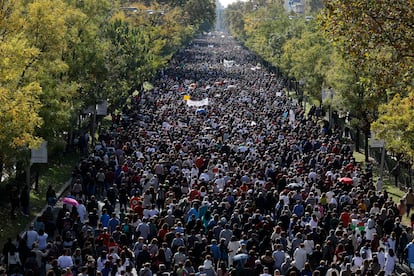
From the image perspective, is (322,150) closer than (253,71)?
Yes

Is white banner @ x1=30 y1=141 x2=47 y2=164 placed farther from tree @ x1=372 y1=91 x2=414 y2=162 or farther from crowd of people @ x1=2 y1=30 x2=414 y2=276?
tree @ x1=372 y1=91 x2=414 y2=162

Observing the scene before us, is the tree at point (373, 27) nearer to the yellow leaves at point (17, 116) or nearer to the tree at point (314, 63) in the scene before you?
the yellow leaves at point (17, 116)

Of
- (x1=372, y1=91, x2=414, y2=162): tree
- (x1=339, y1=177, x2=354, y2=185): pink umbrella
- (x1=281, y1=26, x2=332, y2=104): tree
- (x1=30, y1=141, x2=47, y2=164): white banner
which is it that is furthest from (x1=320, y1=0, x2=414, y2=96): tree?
(x1=281, y1=26, x2=332, y2=104): tree

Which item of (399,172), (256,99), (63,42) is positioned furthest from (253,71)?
(63,42)

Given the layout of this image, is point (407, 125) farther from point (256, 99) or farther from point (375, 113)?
point (256, 99)

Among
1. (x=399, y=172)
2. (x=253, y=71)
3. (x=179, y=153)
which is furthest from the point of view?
(x=253, y=71)

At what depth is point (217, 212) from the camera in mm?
21031

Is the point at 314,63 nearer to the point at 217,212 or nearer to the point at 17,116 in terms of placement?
the point at 217,212

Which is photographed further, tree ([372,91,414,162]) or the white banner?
tree ([372,91,414,162])

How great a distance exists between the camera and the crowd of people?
1688cm

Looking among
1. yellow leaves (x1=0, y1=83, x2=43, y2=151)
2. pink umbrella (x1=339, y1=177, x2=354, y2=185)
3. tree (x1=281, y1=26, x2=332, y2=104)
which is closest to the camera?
yellow leaves (x1=0, y1=83, x2=43, y2=151)

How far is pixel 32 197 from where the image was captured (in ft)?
89.2

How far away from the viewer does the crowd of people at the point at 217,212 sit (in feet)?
55.4

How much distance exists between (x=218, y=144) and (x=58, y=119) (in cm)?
1007
